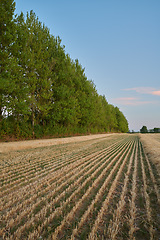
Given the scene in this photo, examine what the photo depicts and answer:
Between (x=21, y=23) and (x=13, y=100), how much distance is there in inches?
343

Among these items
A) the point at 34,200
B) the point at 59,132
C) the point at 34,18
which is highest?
the point at 34,18

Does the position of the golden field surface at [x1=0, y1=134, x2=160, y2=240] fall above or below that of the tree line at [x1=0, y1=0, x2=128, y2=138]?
below

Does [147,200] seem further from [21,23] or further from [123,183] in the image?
[21,23]

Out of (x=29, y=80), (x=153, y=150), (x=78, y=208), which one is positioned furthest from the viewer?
(x=29, y=80)

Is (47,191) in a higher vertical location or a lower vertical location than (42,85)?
lower

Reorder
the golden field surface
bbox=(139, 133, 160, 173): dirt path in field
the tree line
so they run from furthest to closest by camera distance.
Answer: the tree line
bbox=(139, 133, 160, 173): dirt path in field
the golden field surface

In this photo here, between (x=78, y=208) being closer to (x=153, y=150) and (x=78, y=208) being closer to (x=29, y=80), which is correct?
(x=153, y=150)

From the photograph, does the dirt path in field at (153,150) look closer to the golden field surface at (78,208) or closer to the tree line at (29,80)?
the golden field surface at (78,208)

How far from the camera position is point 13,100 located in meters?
11.2

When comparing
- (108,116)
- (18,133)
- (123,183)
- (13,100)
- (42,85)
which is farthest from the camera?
(108,116)

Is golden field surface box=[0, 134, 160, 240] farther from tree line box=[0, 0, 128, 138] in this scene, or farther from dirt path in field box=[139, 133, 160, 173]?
tree line box=[0, 0, 128, 138]

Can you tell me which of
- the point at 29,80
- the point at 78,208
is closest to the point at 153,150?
the point at 78,208

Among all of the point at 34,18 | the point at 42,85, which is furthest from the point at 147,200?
the point at 34,18

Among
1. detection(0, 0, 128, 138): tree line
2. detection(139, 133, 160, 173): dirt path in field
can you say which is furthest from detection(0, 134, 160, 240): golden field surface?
detection(0, 0, 128, 138): tree line
